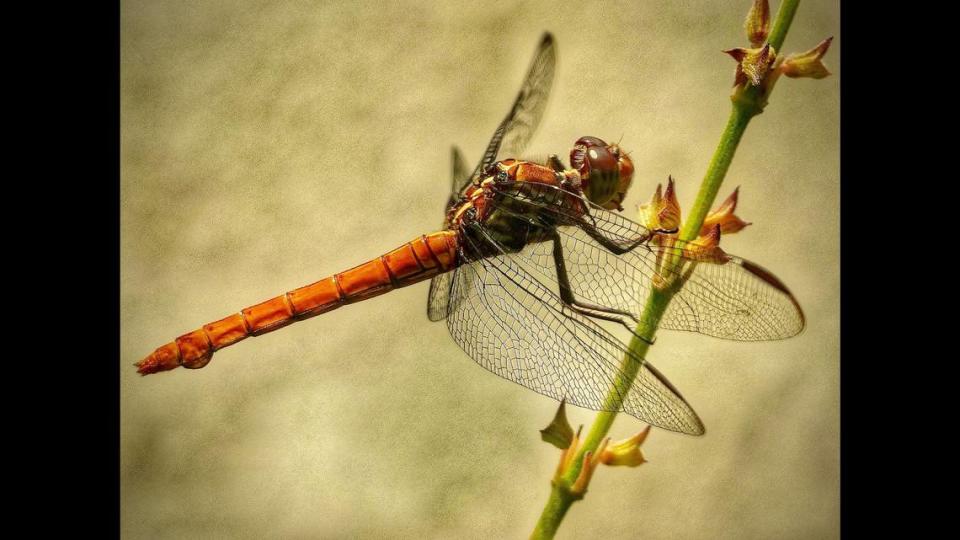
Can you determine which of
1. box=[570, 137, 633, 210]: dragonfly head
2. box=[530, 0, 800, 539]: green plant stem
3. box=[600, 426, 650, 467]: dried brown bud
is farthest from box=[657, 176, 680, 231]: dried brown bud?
box=[600, 426, 650, 467]: dried brown bud

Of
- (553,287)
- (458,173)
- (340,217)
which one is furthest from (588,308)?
(340,217)

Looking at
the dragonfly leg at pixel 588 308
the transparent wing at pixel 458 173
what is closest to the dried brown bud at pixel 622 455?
the dragonfly leg at pixel 588 308

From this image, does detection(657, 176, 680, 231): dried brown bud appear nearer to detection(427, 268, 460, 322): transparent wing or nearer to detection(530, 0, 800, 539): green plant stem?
detection(530, 0, 800, 539): green plant stem

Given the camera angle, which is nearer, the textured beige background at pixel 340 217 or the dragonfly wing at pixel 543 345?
the dragonfly wing at pixel 543 345

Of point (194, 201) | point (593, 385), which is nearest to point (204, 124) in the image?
point (194, 201)

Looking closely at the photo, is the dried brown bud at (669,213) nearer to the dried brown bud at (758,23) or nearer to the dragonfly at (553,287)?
the dragonfly at (553,287)

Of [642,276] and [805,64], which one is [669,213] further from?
[805,64]
